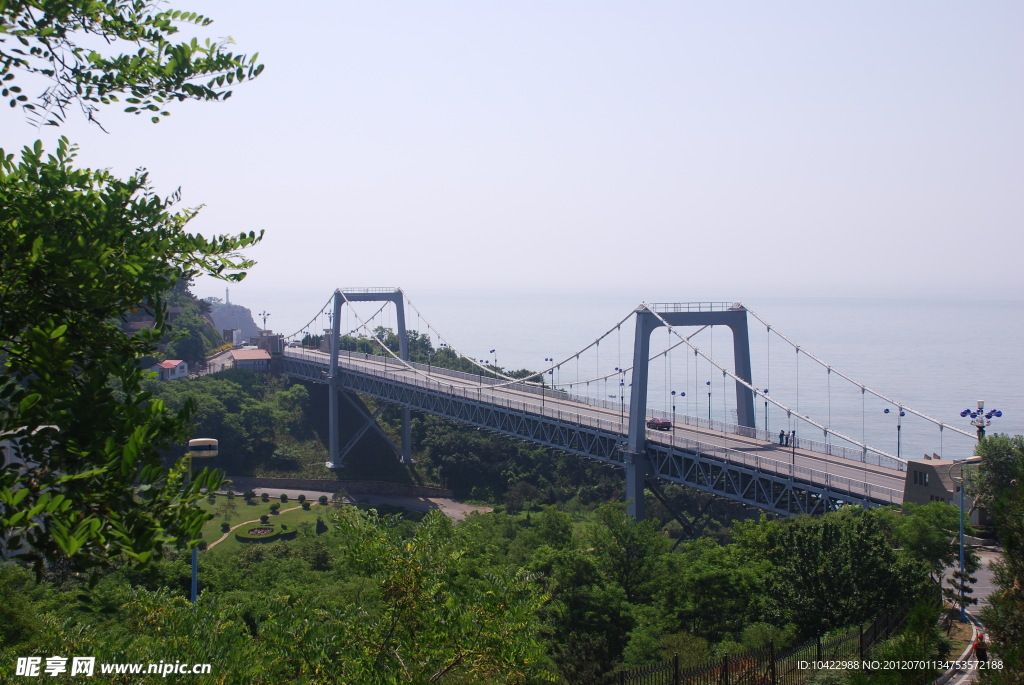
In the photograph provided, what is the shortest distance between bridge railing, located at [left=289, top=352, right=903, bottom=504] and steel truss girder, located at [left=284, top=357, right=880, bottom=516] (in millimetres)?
265

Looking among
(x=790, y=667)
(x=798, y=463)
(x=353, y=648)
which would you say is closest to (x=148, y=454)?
(x=353, y=648)

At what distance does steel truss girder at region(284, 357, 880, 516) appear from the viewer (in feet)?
113

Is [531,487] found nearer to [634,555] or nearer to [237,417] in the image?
[237,417]

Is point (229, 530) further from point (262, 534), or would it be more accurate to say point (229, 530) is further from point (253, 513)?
point (253, 513)

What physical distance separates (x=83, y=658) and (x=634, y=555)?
20.3m

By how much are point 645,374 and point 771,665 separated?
29564 mm

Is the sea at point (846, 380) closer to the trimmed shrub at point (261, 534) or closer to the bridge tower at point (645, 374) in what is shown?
the bridge tower at point (645, 374)

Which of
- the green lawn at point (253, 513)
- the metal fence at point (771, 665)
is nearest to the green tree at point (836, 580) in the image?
the metal fence at point (771, 665)

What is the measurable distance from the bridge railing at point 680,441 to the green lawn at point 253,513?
11.1 m

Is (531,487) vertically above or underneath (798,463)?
underneath

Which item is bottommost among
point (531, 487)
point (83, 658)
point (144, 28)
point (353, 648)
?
point (531, 487)

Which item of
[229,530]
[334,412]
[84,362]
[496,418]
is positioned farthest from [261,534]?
[84,362]

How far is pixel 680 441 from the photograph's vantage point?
42.8 m

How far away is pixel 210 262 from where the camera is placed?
7.88 m
